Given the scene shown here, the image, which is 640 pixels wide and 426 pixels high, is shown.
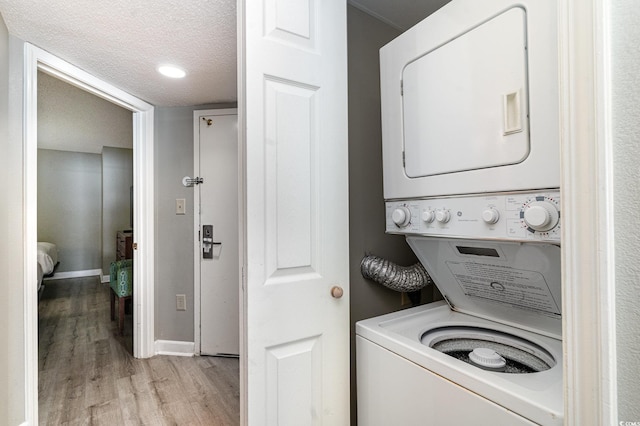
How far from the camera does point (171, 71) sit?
77.0 inches

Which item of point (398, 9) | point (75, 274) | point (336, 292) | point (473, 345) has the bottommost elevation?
point (75, 274)

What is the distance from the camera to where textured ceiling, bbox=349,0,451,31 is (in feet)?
4.87

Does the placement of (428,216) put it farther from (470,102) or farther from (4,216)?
(4,216)

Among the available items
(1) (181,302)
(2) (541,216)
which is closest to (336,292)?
(2) (541,216)

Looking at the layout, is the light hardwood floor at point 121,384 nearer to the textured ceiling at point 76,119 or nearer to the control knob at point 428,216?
the control knob at point 428,216

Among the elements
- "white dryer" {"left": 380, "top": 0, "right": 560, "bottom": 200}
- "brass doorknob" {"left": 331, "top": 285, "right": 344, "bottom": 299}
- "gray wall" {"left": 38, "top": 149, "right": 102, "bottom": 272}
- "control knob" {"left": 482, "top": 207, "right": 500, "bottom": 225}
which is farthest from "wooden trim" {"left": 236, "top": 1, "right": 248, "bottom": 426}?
"gray wall" {"left": 38, "top": 149, "right": 102, "bottom": 272}

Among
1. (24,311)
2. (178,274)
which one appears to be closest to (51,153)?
(178,274)

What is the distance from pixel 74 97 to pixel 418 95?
3152 mm

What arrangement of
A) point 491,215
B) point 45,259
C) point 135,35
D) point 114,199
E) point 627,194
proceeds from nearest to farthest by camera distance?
1. point 627,194
2. point 491,215
3. point 135,35
4. point 45,259
5. point 114,199

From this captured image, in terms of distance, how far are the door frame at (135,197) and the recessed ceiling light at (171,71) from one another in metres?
0.50

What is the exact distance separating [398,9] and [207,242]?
85.5 inches

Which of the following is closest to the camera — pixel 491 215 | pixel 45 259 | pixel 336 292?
pixel 491 215

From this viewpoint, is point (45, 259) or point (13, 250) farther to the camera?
point (45, 259)

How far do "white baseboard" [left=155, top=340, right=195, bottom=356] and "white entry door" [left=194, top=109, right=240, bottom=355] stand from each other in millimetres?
111
